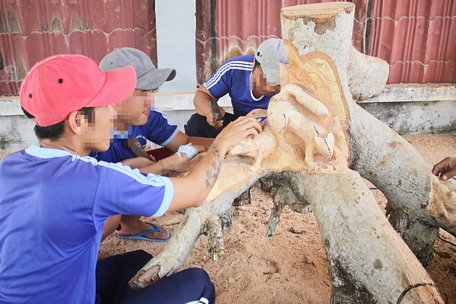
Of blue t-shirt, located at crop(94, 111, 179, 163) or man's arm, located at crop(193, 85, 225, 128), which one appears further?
man's arm, located at crop(193, 85, 225, 128)

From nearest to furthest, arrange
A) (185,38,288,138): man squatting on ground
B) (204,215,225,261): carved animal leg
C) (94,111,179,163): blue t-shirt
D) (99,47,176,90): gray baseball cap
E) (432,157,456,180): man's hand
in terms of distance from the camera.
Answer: (204,215,225,261): carved animal leg
(432,157,456,180): man's hand
(99,47,176,90): gray baseball cap
(94,111,179,163): blue t-shirt
(185,38,288,138): man squatting on ground

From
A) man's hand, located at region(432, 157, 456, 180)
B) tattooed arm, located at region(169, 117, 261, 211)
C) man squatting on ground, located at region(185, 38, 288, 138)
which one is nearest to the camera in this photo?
tattooed arm, located at region(169, 117, 261, 211)

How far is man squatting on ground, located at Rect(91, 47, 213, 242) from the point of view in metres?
1.93

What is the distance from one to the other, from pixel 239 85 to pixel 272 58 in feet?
1.83

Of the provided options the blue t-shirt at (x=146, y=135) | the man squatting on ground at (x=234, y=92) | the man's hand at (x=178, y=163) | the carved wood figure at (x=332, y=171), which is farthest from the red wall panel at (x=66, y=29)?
the carved wood figure at (x=332, y=171)

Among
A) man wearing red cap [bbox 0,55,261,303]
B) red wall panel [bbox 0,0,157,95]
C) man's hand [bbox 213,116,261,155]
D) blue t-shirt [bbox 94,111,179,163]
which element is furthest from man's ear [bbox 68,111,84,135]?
red wall panel [bbox 0,0,157,95]

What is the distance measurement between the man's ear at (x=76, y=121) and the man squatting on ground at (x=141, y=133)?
0.97ft

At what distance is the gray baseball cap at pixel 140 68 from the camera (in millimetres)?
2021

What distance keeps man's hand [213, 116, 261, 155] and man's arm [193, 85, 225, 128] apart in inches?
41.5

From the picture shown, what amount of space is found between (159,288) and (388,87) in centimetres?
373

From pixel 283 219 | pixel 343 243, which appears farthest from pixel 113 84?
pixel 283 219

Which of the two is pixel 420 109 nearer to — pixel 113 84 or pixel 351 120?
pixel 351 120

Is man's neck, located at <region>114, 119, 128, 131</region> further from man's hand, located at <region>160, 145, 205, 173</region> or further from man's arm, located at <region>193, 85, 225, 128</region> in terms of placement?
man's arm, located at <region>193, 85, 225, 128</region>

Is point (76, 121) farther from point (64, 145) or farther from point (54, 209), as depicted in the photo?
point (54, 209)
